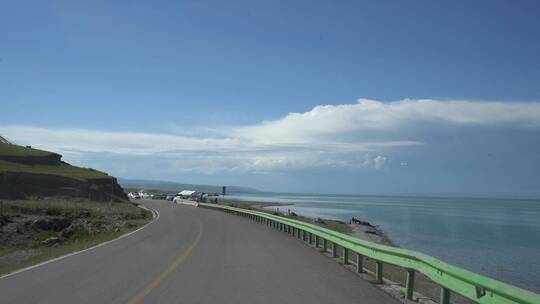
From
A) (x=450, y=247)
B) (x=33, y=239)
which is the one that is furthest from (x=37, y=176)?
(x=450, y=247)

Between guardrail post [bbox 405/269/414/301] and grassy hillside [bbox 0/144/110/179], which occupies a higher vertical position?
grassy hillside [bbox 0/144/110/179]

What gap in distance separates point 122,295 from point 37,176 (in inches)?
2446

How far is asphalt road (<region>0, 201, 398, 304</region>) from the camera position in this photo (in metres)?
9.70

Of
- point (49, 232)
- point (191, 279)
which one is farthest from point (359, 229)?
point (191, 279)

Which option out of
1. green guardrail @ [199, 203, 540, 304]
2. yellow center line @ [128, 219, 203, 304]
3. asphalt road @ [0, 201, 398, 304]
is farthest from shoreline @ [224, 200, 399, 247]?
green guardrail @ [199, 203, 540, 304]

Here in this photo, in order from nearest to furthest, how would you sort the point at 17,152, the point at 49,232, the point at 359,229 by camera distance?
1. the point at 49,232
2. the point at 359,229
3. the point at 17,152

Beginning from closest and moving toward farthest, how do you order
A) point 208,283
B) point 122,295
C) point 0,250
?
point 122,295
point 208,283
point 0,250

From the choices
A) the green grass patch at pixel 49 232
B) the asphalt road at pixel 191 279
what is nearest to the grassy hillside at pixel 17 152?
the green grass patch at pixel 49 232

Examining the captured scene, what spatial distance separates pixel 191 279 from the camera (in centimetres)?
1185

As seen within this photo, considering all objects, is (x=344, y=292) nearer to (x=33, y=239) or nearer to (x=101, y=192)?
(x=33, y=239)

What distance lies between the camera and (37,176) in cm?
6650

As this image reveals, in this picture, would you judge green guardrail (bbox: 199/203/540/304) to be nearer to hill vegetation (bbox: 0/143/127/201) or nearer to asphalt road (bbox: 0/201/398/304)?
asphalt road (bbox: 0/201/398/304)

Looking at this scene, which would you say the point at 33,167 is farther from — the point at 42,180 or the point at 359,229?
the point at 359,229

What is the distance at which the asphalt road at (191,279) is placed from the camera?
970cm
